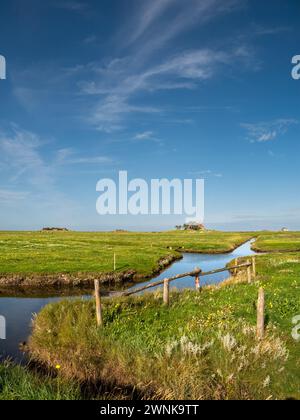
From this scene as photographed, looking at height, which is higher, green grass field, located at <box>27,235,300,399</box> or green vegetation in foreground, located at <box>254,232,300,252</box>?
green grass field, located at <box>27,235,300,399</box>

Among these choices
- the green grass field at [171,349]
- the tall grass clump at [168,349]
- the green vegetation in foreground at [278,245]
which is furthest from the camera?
the green vegetation in foreground at [278,245]

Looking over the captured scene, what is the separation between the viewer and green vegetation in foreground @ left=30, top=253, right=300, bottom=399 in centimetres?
1017

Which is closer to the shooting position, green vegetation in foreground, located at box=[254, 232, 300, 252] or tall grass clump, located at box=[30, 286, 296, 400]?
tall grass clump, located at box=[30, 286, 296, 400]

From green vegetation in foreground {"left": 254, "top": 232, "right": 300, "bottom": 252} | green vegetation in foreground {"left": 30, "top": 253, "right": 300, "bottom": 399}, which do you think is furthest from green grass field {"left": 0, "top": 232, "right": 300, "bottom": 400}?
green vegetation in foreground {"left": 254, "top": 232, "right": 300, "bottom": 252}

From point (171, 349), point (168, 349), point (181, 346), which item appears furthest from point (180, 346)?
point (168, 349)

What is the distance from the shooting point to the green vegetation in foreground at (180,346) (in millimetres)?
10172

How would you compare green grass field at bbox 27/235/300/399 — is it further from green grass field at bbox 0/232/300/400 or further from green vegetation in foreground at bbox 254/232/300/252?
green vegetation in foreground at bbox 254/232/300/252

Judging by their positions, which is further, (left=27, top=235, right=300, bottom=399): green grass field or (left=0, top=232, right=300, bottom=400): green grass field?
(left=27, top=235, right=300, bottom=399): green grass field

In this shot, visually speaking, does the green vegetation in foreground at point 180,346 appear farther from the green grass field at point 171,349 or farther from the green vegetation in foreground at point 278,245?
the green vegetation in foreground at point 278,245

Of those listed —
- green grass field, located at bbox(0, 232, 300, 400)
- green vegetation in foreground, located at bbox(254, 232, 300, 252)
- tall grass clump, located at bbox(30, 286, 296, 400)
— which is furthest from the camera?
green vegetation in foreground, located at bbox(254, 232, 300, 252)

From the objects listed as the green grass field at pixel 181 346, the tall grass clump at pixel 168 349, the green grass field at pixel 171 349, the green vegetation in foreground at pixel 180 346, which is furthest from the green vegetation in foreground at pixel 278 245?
the tall grass clump at pixel 168 349

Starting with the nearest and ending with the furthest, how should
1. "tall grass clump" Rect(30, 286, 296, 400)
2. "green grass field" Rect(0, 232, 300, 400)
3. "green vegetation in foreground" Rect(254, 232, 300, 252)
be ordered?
"green grass field" Rect(0, 232, 300, 400) → "tall grass clump" Rect(30, 286, 296, 400) → "green vegetation in foreground" Rect(254, 232, 300, 252)

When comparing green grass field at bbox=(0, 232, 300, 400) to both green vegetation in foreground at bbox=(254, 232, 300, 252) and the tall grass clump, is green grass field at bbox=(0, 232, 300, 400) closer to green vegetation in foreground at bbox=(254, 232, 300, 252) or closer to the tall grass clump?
the tall grass clump

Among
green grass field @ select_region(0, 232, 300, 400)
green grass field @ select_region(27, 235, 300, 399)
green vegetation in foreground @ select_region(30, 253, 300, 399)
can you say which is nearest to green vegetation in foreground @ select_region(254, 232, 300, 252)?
green grass field @ select_region(0, 232, 300, 400)
